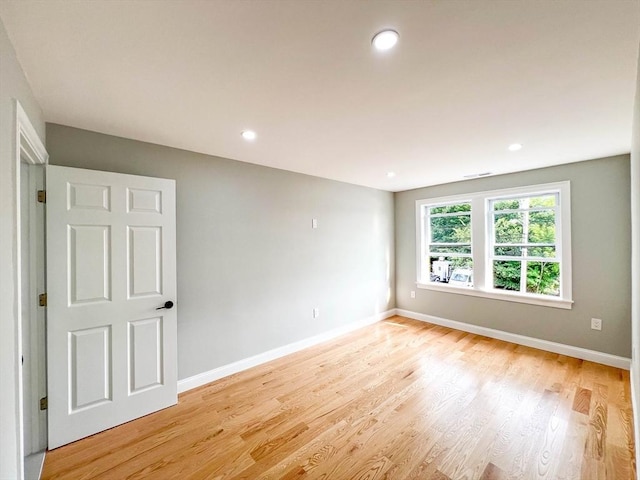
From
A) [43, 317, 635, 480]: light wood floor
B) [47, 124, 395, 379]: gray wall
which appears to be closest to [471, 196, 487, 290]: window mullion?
[43, 317, 635, 480]: light wood floor

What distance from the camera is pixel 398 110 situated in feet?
6.46

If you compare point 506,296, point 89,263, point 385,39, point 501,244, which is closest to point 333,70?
point 385,39

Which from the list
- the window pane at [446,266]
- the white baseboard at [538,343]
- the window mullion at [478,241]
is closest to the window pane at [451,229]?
the window mullion at [478,241]

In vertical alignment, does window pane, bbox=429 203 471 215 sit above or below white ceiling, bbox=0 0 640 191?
below

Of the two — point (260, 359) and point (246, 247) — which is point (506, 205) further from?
point (260, 359)

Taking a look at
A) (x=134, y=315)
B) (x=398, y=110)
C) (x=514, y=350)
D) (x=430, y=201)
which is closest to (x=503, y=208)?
(x=430, y=201)

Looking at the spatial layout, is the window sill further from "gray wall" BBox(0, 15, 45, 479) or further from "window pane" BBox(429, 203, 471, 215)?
"gray wall" BBox(0, 15, 45, 479)

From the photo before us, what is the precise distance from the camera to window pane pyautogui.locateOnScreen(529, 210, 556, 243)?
357cm

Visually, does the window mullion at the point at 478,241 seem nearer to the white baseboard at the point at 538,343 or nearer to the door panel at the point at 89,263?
the white baseboard at the point at 538,343

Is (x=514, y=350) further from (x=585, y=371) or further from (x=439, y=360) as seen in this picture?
(x=439, y=360)

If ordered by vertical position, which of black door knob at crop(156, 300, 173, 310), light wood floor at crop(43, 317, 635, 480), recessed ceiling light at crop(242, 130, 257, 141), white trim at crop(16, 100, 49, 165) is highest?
recessed ceiling light at crop(242, 130, 257, 141)

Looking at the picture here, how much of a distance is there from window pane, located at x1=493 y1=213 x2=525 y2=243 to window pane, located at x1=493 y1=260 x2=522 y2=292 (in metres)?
0.33

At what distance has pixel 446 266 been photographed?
15.3ft

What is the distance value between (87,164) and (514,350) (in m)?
5.09
